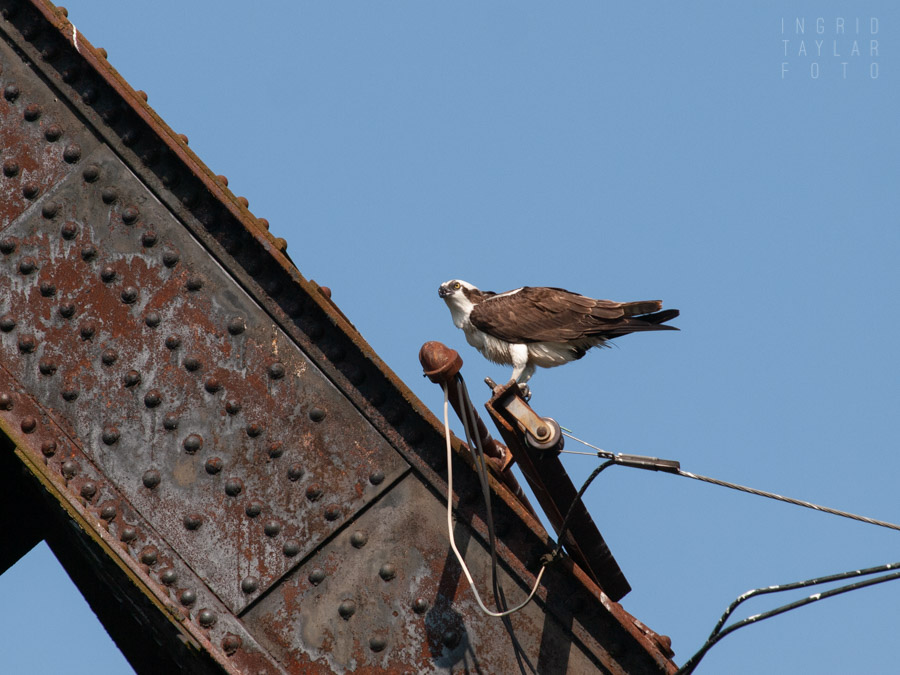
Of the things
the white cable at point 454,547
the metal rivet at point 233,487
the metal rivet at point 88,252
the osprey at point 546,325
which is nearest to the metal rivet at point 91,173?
the metal rivet at point 88,252

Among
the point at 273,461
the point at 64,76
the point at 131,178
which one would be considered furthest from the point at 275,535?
the point at 64,76

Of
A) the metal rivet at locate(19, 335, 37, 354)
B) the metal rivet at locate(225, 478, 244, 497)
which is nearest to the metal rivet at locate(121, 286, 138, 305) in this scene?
the metal rivet at locate(19, 335, 37, 354)

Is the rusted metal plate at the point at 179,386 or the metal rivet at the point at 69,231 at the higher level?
the metal rivet at the point at 69,231

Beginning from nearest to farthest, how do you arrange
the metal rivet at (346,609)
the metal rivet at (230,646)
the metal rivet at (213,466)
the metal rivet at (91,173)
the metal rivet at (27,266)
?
A: the metal rivet at (230,646) → the metal rivet at (346,609) → the metal rivet at (213,466) → the metal rivet at (27,266) → the metal rivet at (91,173)

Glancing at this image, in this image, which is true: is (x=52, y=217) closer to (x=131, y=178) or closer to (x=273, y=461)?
(x=131, y=178)

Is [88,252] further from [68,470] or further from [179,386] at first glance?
[68,470]

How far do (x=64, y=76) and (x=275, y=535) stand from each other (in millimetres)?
2177

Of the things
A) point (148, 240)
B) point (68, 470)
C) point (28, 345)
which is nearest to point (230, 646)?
point (68, 470)

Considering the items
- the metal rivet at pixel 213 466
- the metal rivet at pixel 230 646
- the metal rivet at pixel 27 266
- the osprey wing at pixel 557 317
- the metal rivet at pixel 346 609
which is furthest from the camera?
the osprey wing at pixel 557 317

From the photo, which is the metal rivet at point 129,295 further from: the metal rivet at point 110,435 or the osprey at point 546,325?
the osprey at point 546,325

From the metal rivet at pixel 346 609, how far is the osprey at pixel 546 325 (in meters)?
3.54

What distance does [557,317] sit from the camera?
7715mm

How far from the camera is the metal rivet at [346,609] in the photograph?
14.2ft

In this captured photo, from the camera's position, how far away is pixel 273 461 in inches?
176
